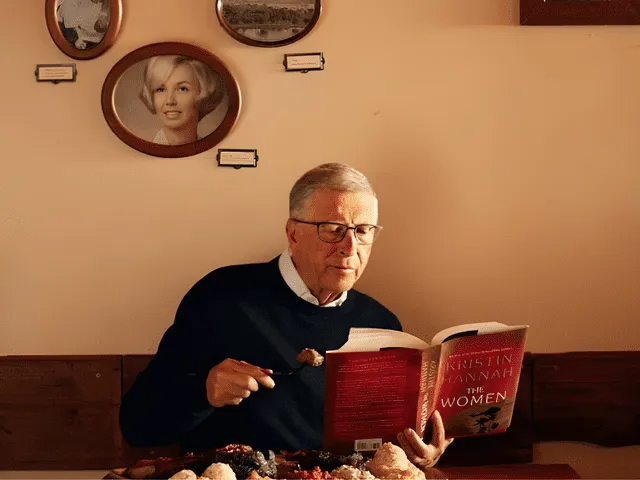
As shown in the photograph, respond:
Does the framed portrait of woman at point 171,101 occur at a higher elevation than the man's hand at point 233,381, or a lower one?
higher

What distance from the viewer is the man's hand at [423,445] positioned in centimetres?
184

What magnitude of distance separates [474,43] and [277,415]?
147 centimetres

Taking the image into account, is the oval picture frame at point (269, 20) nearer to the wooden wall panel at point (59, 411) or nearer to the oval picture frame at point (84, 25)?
the oval picture frame at point (84, 25)

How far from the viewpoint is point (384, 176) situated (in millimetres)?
2654

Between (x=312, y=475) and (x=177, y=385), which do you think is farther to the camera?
(x=177, y=385)

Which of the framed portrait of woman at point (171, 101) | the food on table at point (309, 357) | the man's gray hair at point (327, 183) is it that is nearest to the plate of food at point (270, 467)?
the food on table at point (309, 357)

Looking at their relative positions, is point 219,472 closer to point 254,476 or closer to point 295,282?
point 254,476

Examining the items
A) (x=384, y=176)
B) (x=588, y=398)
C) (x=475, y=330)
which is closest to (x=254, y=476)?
(x=475, y=330)

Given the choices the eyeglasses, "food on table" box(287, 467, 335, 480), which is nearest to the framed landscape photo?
the eyeglasses

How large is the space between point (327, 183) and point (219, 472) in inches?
38.0

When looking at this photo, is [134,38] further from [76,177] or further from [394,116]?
[394,116]

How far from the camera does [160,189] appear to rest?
2.62m

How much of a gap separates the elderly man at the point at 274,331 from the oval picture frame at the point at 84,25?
91 centimetres

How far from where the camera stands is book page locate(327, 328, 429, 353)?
5.80ft
